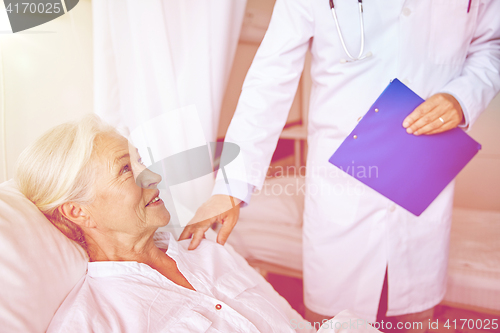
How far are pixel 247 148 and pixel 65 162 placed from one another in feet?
1.65

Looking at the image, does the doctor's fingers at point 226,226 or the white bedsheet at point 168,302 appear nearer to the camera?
the white bedsheet at point 168,302

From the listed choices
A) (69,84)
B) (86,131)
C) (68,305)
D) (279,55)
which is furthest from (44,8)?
(68,305)

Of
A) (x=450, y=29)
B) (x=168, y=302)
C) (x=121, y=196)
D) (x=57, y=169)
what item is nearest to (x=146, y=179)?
(x=121, y=196)

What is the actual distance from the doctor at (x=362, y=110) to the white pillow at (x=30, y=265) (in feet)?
1.17

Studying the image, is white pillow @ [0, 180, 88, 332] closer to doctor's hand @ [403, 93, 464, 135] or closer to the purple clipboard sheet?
the purple clipboard sheet

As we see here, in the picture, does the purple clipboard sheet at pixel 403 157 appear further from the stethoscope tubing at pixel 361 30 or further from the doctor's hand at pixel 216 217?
the doctor's hand at pixel 216 217

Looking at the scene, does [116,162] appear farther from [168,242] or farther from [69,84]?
[69,84]

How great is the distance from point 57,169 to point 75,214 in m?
0.12

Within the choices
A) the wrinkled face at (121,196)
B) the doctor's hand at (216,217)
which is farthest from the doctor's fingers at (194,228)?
the wrinkled face at (121,196)

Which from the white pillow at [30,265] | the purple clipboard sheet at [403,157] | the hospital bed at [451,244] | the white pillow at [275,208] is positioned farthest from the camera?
the white pillow at [275,208]

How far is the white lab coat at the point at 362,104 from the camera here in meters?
0.99

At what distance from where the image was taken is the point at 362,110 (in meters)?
1.04

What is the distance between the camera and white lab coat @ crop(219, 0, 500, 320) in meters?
0.99

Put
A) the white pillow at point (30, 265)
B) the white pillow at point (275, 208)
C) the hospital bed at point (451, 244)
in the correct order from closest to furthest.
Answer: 1. the white pillow at point (30, 265)
2. the hospital bed at point (451, 244)
3. the white pillow at point (275, 208)
